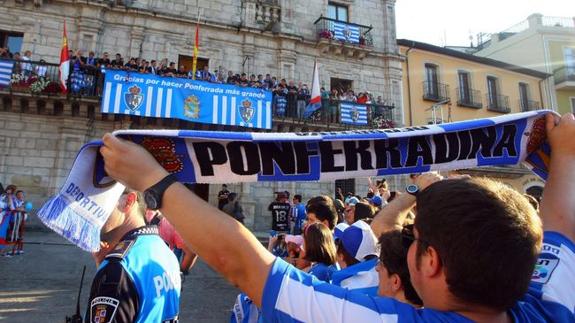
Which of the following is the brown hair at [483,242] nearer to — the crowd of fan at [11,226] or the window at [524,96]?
the crowd of fan at [11,226]

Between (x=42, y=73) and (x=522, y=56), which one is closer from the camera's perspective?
(x=42, y=73)

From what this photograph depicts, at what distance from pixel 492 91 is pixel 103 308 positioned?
25886 millimetres

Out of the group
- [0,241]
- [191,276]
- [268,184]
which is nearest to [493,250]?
[191,276]

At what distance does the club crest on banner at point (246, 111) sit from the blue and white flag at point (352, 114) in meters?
4.24

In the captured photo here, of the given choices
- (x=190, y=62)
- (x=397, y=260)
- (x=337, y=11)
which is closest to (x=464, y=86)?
(x=337, y=11)

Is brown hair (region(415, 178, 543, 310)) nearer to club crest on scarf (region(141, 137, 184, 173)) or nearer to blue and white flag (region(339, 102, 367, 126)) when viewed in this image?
club crest on scarf (region(141, 137, 184, 173))

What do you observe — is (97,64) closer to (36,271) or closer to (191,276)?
(36,271)

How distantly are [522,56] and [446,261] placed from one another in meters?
32.6

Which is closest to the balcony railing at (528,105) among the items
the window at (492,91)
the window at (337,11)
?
the window at (492,91)

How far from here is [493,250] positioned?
103 cm

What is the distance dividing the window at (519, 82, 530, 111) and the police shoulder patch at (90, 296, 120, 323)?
1077 inches

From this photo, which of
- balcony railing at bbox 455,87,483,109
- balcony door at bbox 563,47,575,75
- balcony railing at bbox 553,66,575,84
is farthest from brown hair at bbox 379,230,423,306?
balcony door at bbox 563,47,575,75

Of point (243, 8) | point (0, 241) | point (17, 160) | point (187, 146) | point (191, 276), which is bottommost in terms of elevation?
point (191, 276)

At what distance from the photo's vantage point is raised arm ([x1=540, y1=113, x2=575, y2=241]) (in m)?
1.53
